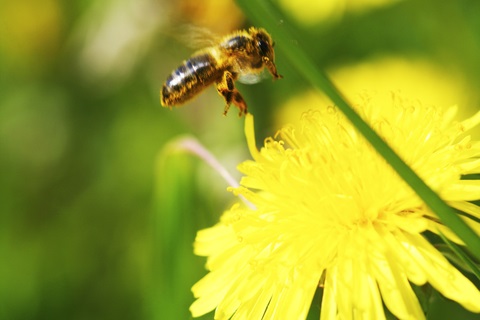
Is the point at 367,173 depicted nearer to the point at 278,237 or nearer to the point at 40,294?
the point at 278,237

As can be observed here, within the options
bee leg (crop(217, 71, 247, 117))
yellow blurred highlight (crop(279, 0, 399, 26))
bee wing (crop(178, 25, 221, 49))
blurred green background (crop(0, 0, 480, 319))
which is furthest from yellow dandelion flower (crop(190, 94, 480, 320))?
yellow blurred highlight (crop(279, 0, 399, 26))

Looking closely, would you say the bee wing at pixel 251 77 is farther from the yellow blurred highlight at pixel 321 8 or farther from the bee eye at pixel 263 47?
the yellow blurred highlight at pixel 321 8

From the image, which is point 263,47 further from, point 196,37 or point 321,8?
point 321,8

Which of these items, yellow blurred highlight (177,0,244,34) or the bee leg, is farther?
yellow blurred highlight (177,0,244,34)

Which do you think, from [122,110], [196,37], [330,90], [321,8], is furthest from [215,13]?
[330,90]

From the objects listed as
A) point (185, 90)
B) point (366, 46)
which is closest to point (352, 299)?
point (185, 90)

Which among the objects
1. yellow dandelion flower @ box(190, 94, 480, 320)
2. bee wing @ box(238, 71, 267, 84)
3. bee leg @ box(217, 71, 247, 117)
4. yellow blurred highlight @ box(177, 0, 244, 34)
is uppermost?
yellow blurred highlight @ box(177, 0, 244, 34)

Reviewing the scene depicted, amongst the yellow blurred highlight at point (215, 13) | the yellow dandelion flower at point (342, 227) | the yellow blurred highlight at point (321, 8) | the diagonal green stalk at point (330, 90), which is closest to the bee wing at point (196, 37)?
the yellow dandelion flower at point (342, 227)

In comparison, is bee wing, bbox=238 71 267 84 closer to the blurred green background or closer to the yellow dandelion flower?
the yellow dandelion flower

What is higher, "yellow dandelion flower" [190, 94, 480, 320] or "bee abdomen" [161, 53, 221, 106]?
"bee abdomen" [161, 53, 221, 106]
